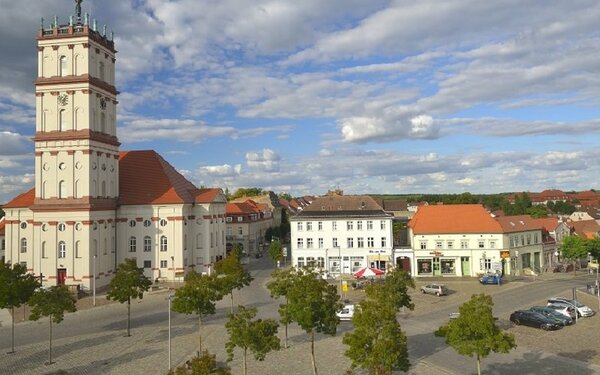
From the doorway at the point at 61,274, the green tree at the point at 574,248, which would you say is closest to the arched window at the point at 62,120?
the doorway at the point at 61,274

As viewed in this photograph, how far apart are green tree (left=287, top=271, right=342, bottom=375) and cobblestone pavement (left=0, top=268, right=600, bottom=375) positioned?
7.20 feet

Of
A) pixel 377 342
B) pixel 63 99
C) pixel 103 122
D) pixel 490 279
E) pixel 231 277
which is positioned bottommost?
pixel 490 279

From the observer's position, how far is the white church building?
5081 cm

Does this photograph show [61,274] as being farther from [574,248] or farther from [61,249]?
[574,248]

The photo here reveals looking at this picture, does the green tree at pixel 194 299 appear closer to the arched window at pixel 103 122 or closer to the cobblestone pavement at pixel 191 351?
the cobblestone pavement at pixel 191 351

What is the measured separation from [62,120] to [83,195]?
7786 millimetres

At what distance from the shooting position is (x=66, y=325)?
36.5m

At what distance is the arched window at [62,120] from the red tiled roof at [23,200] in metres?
9.62

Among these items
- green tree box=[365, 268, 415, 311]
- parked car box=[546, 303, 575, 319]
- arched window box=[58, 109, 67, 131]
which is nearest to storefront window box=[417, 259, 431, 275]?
parked car box=[546, 303, 575, 319]

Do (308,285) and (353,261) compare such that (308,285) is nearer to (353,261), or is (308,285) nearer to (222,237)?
(353,261)

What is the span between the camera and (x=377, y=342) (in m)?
19.0

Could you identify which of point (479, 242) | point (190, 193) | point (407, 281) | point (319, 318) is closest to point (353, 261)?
point (479, 242)

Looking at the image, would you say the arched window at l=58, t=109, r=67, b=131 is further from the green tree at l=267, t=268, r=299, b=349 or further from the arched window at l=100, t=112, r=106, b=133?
the green tree at l=267, t=268, r=299, b=349

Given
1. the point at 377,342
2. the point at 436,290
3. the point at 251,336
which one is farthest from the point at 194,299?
the point at 436,290
